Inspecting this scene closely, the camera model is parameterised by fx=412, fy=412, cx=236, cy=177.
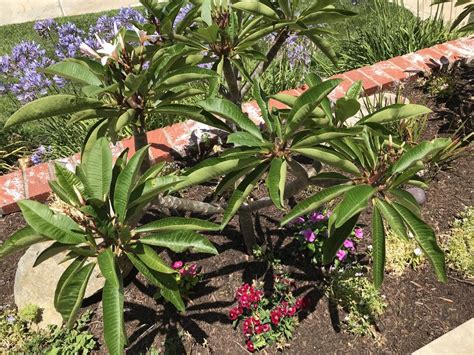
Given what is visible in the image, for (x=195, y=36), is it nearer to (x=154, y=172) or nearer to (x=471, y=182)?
(x=154, y=172)

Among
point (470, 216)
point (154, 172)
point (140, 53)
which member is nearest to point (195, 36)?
point (140, 53)

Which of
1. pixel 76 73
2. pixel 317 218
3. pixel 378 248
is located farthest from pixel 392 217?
pixel 76 73

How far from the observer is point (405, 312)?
94.4 inches

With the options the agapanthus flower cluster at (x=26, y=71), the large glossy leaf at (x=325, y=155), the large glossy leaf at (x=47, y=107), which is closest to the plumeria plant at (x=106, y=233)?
the large glossy leaf at (x=47, y=107)

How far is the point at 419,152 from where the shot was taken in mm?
1576

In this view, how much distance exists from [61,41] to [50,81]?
35 centimetres

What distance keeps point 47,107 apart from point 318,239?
1.71 meters

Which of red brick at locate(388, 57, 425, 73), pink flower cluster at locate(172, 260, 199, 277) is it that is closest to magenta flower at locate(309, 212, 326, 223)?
pink flower cluster at locate(172, 260, 199, 277)

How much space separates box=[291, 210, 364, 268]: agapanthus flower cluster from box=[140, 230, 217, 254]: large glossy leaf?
1024mm

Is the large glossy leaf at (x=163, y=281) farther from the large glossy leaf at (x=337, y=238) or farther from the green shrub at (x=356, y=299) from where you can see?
the green shrub at (x=356, y=299)

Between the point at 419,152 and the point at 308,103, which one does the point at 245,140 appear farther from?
the point at 419,152

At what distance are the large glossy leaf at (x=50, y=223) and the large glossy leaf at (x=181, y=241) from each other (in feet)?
0.89

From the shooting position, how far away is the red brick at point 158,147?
322 cm

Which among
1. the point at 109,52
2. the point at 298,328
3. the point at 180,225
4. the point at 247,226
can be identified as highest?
the point at 109,52
